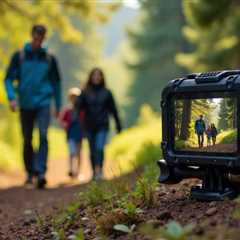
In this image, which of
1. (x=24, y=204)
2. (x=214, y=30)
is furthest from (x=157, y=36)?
(x=24, y=204)

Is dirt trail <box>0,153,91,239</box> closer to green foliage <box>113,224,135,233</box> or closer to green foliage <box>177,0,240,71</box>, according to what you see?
green foliage <box>113,224,135,233</box>

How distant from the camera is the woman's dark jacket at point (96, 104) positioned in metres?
8.70

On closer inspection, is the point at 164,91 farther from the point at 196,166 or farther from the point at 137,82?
the point at 137,82

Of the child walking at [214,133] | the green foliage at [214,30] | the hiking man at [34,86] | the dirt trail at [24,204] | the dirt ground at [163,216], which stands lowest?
the dirt trail at [24,204]

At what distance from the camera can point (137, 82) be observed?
51.1m

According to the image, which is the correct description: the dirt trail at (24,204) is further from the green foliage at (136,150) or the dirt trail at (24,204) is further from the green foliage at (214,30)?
the green foliage at (214,30)

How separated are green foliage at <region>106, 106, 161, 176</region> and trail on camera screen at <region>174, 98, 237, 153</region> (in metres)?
1.01

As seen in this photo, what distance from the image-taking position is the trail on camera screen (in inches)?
148

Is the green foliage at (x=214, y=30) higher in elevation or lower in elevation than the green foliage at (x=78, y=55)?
lower

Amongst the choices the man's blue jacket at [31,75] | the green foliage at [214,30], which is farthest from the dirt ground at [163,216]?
the green foliage at [214,30]

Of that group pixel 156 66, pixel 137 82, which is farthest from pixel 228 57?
pixel 137 82

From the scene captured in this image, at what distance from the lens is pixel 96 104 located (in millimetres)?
8711

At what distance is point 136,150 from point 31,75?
7.21 meters

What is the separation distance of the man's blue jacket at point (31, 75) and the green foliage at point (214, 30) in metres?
3.95
